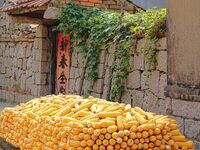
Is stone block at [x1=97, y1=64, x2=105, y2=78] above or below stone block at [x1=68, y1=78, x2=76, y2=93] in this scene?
above

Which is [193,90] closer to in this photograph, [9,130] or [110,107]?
[110,107]

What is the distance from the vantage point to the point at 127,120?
14.7ft

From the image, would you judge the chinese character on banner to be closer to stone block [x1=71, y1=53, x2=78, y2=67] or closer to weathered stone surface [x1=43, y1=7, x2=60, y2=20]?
stone block [x1=71, y1=53, x2=78, y2=67]

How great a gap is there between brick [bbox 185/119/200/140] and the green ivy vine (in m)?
2.05

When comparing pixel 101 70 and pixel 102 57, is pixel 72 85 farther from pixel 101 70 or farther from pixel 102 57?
pixel 102 57

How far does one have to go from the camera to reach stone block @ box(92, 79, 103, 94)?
9155mm

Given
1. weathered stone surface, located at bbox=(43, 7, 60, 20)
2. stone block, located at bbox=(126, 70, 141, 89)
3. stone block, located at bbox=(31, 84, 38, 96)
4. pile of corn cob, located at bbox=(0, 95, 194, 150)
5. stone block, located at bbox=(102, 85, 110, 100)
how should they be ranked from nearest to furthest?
pile of corn cob, located at bbox=(0, 95, 194, 150) → stone block, located at bbox=(126, 70, 141, 89) → stone block, located at bbox=(102, 85, 110, 100) → weathered stone surface, located at bbox=(43, 7, 60, 20) → stone block, located at bbox=(31, 84, 38, 96)

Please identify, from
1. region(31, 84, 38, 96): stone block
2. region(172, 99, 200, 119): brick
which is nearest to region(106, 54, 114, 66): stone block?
region(172, 99, 200, 119): brick

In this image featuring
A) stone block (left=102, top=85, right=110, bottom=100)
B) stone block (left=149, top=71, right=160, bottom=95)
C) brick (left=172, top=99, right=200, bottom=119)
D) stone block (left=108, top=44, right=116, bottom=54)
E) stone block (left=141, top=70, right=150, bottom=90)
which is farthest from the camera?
stone block (left=102, top=85, right=110, bottom=100)

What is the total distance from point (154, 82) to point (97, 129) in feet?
10.8

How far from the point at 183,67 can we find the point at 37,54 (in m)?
7.28

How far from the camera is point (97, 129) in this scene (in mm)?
4281

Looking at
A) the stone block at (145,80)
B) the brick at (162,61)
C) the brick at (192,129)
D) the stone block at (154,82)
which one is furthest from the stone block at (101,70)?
the brick at (192,129)

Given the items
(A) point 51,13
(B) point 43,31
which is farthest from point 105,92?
(B) point 43,31
